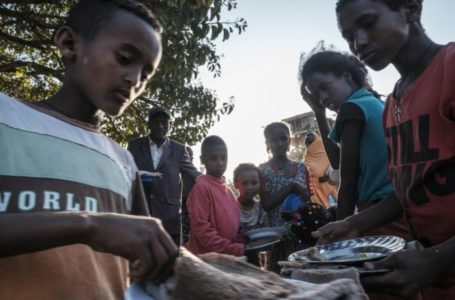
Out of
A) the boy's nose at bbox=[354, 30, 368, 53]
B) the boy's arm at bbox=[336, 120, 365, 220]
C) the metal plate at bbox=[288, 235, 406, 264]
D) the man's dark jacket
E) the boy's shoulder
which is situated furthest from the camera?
the man's dark jacket

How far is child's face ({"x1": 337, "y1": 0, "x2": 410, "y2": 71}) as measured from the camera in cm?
174

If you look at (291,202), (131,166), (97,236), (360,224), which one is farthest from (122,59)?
(291,202)

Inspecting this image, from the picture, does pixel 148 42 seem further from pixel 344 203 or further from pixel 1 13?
pixel 1 13

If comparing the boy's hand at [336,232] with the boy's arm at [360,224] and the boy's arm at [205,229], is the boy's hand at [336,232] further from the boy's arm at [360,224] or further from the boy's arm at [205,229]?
the boy's arm at [205,229]

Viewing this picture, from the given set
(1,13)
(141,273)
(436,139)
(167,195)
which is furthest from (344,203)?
(1,13)

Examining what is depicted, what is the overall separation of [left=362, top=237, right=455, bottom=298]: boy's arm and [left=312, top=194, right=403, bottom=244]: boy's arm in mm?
597

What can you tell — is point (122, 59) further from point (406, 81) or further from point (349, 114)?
point (349, 114)

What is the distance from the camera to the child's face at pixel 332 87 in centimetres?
290

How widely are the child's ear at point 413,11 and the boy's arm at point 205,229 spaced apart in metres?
2.49

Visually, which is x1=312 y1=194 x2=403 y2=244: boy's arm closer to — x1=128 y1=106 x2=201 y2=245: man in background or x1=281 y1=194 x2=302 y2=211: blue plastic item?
x1=281 y1=194 x2=302 y2=211: blue plastic item

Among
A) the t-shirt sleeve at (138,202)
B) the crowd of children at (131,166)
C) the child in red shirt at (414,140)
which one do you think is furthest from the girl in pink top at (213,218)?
the t-shirt sleeve at (138,202)

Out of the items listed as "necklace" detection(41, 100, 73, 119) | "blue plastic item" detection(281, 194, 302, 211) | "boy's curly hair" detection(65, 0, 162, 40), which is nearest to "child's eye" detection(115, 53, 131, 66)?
"boy's curly hair" detection(65, 0, 162, 40)

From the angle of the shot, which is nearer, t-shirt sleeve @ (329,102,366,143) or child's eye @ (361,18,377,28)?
child's eye @ (361,18,377,28)

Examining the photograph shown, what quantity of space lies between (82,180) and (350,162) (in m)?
1.54
